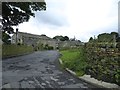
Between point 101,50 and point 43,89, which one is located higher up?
point 101,50

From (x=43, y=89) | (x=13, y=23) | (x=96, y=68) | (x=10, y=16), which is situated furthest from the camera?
(x=13, y=23)

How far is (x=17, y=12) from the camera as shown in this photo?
90.1 feet

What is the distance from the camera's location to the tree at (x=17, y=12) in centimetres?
2552

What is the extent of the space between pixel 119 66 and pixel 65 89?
2224 millimetres

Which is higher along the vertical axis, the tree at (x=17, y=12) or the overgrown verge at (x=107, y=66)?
the tree at (x=17, y=12)

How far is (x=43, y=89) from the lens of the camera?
834 centimetres

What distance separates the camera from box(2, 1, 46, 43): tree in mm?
25516

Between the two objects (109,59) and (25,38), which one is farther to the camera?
(25,38)

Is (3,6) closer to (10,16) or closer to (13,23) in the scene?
(10,16)

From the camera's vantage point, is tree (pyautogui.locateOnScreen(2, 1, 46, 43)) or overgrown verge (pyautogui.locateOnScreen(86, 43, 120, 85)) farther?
tree (pyautogui.locateOnScreen(2, 1, 46, 43))

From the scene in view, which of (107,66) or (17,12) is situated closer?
(107,66)

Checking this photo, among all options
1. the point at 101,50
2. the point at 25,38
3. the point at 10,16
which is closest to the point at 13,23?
the point at 10,16

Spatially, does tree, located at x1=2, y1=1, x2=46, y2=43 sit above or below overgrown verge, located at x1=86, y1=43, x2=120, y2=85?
above

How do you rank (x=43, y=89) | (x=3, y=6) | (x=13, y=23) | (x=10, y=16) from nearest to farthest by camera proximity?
(x=43, y=89) → (x=3, y=6) → (x=10, y=16) → (x=13, y=23)
